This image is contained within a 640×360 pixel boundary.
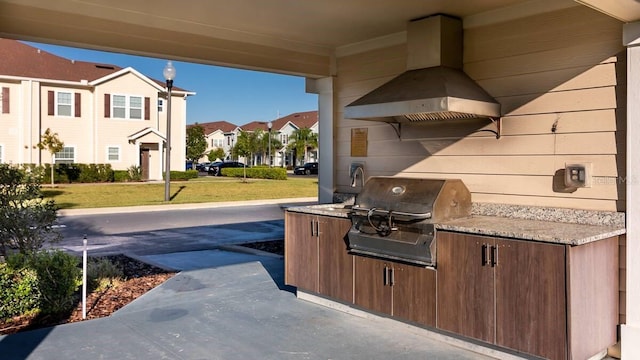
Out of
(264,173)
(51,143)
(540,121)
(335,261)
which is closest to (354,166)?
(335,261)

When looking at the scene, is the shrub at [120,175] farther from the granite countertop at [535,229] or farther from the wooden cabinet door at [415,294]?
the granite countertop at [535,229]

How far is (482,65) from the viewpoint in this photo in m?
4.42

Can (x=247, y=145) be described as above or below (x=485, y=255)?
above

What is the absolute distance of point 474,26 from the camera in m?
4.48

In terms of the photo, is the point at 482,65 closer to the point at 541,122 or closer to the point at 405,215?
the point at 541,122

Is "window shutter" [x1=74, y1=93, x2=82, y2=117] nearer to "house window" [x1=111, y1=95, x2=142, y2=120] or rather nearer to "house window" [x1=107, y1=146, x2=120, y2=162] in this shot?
"house window" [x1=111, y1=95, x2=142, y2=120]

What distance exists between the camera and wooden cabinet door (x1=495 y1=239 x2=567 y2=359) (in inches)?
121

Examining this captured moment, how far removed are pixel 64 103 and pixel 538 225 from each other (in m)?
25.0

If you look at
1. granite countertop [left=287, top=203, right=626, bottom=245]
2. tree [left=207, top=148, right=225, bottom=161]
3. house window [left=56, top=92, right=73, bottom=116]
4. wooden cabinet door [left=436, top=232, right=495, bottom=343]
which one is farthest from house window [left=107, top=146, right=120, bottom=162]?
tree [left=207, top=148, right=225, bottom=161]

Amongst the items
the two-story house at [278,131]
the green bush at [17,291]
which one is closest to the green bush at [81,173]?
the green bush at [17,291]

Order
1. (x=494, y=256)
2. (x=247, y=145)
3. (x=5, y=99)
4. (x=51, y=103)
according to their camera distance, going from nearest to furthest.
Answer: (x=494, y=256), (x=5, y=99), (x=51, y=103), (x=247, y=145)

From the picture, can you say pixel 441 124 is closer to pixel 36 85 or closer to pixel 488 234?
pixel 488 234

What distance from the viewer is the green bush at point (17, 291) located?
4.31 meters

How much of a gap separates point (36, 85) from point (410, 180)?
23572 millimetres
